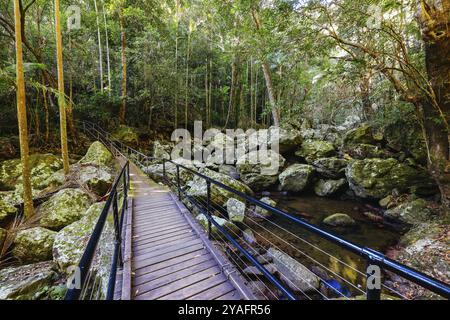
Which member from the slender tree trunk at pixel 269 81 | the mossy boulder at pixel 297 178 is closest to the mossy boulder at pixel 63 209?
the mossy boulder at pixel 297 178

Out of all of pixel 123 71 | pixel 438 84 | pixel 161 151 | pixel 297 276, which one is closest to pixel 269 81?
pixel 438 84

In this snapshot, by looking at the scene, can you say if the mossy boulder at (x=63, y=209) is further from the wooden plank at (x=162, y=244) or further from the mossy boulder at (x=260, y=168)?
the mossy boulder at (x=260, y=168)

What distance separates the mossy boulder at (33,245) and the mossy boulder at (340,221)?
257 inches

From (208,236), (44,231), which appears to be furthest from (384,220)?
(44,231)

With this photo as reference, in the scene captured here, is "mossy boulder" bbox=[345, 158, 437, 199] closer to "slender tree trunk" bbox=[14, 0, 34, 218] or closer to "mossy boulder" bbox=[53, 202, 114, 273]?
"mossy boulder" bbox=[53, 202, 114, 273]

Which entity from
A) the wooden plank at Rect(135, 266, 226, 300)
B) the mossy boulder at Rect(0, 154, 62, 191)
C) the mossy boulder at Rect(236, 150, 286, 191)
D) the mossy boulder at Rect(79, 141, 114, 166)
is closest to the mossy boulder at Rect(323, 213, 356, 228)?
the mossy boulder at Rect(236, 150, 286, 191)

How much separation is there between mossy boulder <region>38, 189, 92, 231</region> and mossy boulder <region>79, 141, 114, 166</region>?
326 centimetres

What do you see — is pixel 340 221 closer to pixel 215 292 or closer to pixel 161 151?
pixel 215 292

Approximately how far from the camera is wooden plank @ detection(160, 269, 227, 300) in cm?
203

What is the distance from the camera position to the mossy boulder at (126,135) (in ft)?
41.9

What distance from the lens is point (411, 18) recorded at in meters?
5.35

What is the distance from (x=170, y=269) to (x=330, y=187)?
23.0 ft

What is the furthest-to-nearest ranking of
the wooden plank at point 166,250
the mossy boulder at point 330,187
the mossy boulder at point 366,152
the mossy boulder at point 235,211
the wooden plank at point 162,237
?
the mossy boulder at point 366,152, the mossy boulder at point 330,187, the mossy boulder at point 235,211, the wooden plank at point 162,237, the wooden plank at point 166,250

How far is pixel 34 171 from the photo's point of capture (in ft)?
23.5
